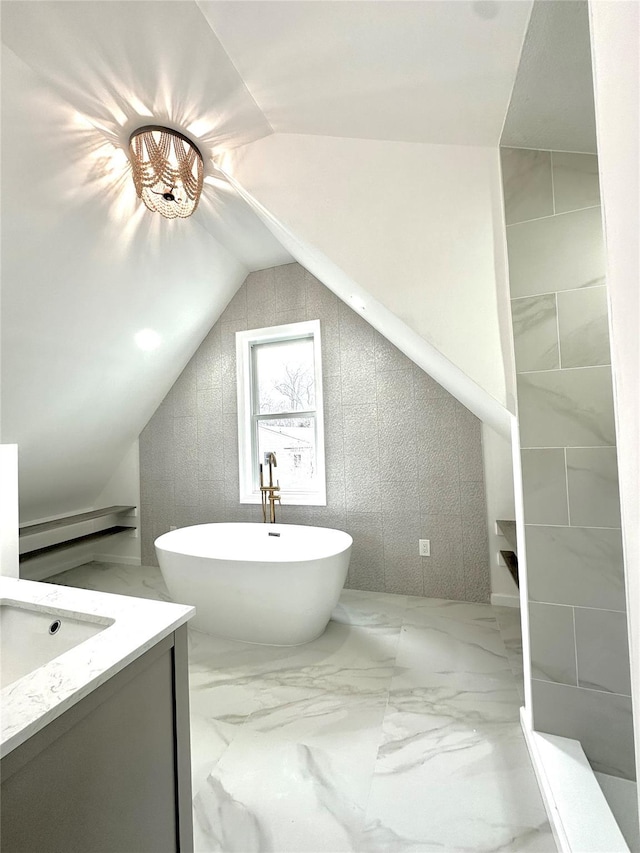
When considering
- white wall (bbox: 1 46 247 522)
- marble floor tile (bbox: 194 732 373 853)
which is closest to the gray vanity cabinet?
marble floor tile (bbox: 194 732 373 853)

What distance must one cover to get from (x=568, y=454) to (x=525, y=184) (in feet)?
3.29

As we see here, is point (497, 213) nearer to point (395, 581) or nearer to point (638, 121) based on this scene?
point (638, 121)

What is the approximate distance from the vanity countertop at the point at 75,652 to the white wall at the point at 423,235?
A: 1.29 metres

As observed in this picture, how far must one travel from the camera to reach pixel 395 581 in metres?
2.93

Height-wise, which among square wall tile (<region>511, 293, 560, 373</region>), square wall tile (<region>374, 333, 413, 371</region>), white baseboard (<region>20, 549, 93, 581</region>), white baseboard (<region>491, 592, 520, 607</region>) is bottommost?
white baseboard (<region>491, 592, 520, 607</region>)

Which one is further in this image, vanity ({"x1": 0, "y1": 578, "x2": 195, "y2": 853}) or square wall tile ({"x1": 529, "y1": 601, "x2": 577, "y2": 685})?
square wall tile ({"x1": 529, "y1": 601, "x2": 577, "y2": 685})

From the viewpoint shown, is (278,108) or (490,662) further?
(490,662)

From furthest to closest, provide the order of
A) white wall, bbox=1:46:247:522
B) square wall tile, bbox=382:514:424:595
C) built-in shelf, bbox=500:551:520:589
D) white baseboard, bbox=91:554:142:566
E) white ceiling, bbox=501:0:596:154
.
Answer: white baseboard, bbox=91:554:142:566, square wall tile, bbox=382:514:424:595, built-in shelf, bbox=500:551:520:589, white wall, bbox=1:46:247:522, white ceiling, bbox=501:0:596:154

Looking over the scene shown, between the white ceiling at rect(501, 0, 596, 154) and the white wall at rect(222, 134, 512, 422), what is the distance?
0.18m

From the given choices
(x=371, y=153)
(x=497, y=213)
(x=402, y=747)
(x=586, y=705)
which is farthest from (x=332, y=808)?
(x=371, y=153)

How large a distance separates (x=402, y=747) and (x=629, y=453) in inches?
67.3

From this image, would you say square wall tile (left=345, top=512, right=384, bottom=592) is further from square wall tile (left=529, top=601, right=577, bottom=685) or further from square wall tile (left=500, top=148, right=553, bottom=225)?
square wall tile (left=500, top=148, right=553, bottom=225)

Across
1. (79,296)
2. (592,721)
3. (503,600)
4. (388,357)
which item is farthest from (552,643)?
(79,296)

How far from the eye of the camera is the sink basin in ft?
3.23
